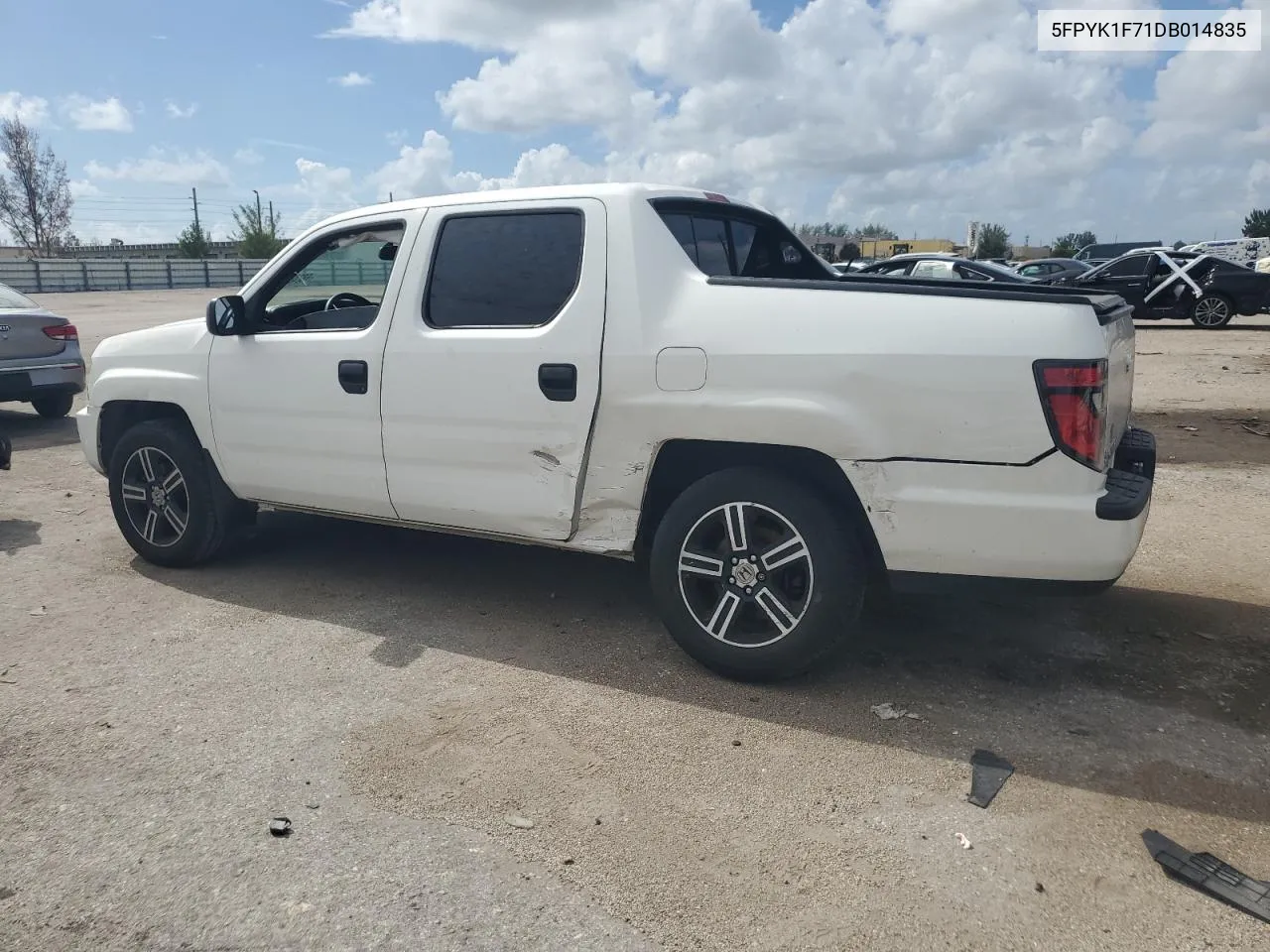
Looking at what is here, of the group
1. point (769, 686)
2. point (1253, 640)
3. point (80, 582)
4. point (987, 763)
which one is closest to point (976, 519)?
point (987, 763)

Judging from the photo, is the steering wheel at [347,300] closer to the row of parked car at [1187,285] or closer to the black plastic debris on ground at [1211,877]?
the black plastic debris on ground at [1211,877]

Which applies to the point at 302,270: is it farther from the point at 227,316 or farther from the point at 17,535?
the point at 17,535

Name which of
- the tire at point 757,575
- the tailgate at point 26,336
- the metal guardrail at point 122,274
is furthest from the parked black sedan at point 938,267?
the metal guardrail at point 122,274

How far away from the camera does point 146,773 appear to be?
3.16m

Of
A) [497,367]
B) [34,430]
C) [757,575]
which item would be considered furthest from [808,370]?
[34,430]

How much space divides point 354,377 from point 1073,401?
2947mm

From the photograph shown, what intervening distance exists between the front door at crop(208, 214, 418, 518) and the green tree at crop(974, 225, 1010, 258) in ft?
229

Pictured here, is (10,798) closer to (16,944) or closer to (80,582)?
(16,944)

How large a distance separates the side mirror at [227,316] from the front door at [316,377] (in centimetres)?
5

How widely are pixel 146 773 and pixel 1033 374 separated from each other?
314 centimetres

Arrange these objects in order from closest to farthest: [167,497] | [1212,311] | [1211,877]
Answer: [1211,877] < [167,497] < [1212,311]

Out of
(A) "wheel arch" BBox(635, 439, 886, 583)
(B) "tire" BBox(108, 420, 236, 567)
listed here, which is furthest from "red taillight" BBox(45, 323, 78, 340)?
(A) "wheel arch" BBox(635, 439, 886, 583)

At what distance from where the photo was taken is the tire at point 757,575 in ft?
11.5

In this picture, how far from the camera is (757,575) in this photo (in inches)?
143
